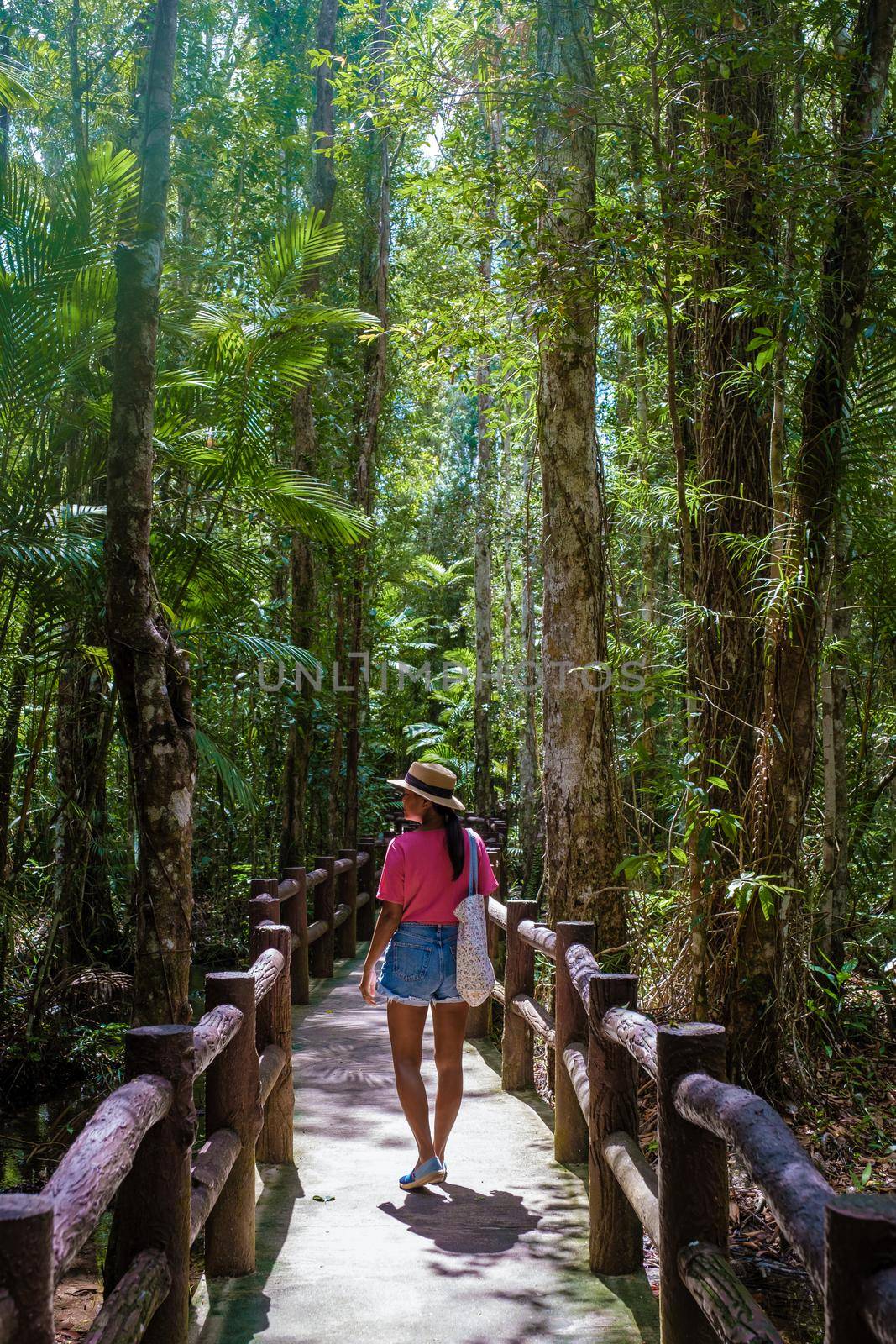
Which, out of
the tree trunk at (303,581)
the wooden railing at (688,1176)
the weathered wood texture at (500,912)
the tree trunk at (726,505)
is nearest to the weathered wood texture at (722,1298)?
the wooden railing at (688,1176)

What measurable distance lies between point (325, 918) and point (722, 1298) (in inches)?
294

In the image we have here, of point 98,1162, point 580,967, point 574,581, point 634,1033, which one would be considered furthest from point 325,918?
point 98,1162

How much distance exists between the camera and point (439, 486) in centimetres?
3341

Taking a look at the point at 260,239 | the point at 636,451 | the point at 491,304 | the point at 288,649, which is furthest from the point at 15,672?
the point at 260,239

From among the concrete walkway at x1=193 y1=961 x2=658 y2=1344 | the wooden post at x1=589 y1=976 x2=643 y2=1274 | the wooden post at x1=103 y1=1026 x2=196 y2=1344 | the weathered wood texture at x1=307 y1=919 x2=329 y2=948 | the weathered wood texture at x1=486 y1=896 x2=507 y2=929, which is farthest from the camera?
the weathered wood texture at x1=307 y1=919 x2=329 y2=948

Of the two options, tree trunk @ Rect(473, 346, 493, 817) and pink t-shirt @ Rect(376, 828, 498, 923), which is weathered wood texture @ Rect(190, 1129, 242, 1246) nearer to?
pink t-shirt @ Rect(376, 828, 498, 923)

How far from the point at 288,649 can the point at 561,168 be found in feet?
10.8

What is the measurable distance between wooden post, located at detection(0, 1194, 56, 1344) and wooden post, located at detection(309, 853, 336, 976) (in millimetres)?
8016

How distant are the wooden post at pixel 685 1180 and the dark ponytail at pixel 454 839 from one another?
1746 millimetres

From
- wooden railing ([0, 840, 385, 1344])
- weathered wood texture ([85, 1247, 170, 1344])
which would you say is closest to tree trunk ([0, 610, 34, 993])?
wooden railing ([0, 840, 385, 1344])

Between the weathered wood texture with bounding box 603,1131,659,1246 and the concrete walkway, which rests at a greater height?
the weathered wood texture with bounding box 603,1131,659,1246

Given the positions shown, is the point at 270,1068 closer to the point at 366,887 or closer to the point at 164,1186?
the point at 164,1186

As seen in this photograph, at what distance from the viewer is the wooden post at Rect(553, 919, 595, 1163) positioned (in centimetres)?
470

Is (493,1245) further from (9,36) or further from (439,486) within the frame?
(439,486)
